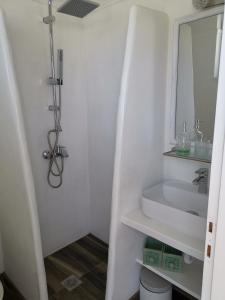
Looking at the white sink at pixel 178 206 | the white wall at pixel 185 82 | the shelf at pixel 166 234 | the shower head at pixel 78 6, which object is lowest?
the shelf at pixel 166 234

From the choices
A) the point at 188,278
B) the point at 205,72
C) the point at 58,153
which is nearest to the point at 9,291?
the point at 58,153

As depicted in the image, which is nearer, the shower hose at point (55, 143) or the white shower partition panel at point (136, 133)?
the white shower partition panel at point (136, 133)

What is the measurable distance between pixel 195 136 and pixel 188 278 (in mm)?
933

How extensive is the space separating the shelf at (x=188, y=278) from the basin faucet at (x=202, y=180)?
53 cm

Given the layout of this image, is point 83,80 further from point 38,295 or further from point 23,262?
point 38,295

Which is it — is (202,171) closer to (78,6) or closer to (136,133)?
(136,133)

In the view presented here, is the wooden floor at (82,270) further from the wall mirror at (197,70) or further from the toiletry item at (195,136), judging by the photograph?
the wall mirror at (197,70)

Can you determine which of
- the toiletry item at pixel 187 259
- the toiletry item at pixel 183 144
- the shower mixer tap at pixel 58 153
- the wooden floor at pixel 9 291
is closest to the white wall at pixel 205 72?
the toiletry item at pixel 183 144

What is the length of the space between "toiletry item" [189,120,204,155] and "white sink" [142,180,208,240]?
0.28 metres

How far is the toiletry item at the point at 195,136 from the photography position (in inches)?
63.2

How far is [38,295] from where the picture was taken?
5.38 ft

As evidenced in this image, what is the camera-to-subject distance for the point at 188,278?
1515mm

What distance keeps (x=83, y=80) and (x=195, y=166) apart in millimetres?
1360

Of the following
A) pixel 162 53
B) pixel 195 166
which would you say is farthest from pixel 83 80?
pixel 195 166
